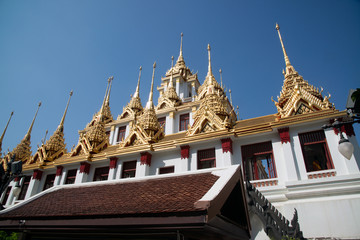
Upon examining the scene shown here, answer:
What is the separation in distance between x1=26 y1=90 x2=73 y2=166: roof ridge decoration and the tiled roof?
15.1 m

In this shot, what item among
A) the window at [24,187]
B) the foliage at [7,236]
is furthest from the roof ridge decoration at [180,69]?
the foliage at [7,236]

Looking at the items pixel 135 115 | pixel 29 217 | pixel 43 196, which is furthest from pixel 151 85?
pixel 29 217

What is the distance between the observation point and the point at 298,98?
12977 millimetres

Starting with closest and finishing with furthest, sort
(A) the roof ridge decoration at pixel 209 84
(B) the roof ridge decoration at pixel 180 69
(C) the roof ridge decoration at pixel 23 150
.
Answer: (A) the roof ridge decoration at pixel 209 84 < (C) the roof ridge decoration at pixel 23 150 < (B) the roof ridge decoration at pixel 180 69

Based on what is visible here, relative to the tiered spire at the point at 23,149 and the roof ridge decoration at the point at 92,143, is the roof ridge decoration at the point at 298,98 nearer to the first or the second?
the roof ridge decoration at the point at 92,143

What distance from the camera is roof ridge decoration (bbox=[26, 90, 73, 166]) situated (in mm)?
20355

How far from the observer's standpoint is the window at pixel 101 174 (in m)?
16.9

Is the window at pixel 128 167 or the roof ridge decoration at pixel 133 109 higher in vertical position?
the roof ridge decoration at pixel 133 109

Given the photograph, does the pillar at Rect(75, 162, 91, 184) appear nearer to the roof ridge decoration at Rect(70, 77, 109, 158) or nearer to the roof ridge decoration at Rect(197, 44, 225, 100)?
the roof ridge decoration at Rect(70, 77, 109, 158)

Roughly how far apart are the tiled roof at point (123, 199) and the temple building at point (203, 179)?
27 millimetres

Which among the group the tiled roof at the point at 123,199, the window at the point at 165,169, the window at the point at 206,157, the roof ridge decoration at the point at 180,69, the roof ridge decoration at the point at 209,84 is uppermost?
the roof ridge decoration at the point at 180,69

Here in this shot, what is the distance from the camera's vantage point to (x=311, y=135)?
1189 cm

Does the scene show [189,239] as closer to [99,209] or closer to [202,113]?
[99,209]

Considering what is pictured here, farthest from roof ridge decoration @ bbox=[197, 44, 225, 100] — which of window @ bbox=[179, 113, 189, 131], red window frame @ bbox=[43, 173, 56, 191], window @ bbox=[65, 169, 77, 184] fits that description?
red window frame @ bbox=[43, 173, 56, 191]
